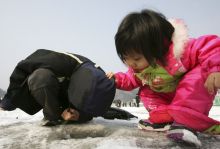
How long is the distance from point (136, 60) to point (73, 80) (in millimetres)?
461

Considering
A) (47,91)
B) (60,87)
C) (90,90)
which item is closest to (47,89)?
(47,91)

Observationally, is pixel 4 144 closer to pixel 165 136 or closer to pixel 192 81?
pixel 165 136

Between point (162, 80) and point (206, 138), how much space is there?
55 centimetres

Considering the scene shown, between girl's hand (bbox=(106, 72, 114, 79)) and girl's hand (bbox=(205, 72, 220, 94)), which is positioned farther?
girl's hand (bbox=(106, 72, 114, 79))

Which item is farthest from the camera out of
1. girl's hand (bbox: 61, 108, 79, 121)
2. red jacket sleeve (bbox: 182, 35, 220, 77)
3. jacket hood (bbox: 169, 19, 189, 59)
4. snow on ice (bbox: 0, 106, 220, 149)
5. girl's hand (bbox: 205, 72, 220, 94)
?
girl's hand (bbox: 61, 108, 79, 121)

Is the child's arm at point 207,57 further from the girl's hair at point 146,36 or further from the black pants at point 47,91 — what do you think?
the black pants at point 47,91

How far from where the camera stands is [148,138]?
164cm

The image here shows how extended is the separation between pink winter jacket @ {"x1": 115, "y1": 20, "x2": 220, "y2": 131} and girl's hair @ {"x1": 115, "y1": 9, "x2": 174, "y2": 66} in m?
0.06

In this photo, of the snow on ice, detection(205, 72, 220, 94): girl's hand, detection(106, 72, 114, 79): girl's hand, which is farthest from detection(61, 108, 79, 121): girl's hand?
detection(205, 72, 220, 94): girl's hand

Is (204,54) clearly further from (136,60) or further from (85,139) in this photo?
(85,139)

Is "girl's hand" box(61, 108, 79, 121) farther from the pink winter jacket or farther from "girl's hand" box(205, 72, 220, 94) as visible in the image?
"girl's hand" box(205, 72, 220, 94)

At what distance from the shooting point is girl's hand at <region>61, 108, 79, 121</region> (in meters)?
2.12

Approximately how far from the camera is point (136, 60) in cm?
209

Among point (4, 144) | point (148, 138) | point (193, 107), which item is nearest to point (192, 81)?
point (193, 107)
